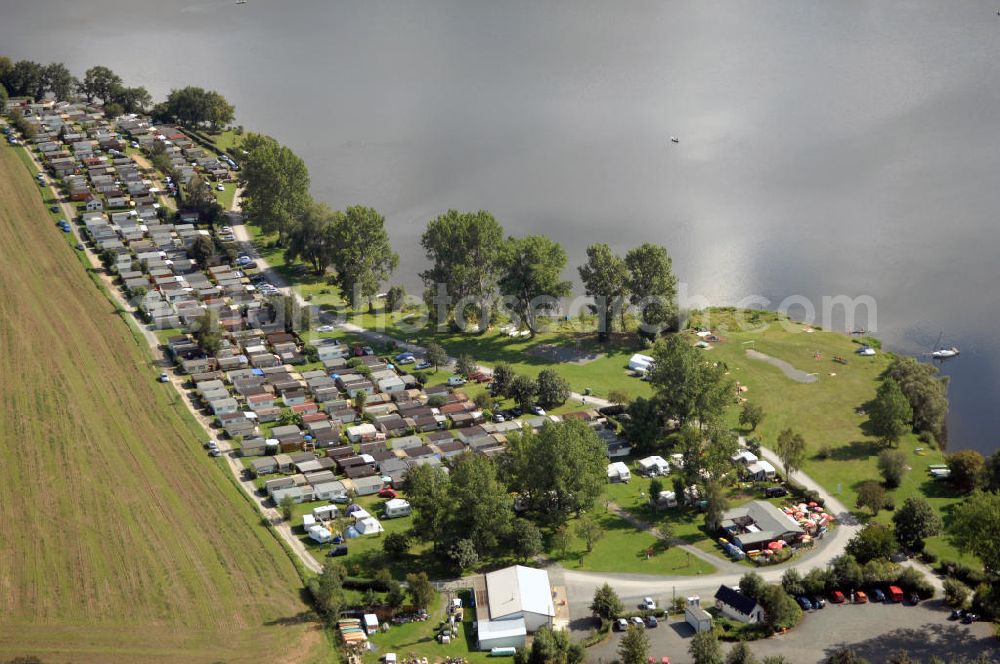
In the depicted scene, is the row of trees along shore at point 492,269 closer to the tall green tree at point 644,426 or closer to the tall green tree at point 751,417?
the tall green tree at point 751,417

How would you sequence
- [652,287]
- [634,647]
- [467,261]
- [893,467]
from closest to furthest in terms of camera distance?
[634,647] < [893,467] < [652,287] < [467,261]

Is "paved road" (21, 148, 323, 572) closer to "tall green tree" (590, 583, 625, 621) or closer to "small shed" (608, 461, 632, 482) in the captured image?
"tall green tree" (590, 583, 625, 621)

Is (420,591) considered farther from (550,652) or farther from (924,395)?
(924,395)

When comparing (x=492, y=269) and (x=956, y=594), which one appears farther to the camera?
(x=492, y=269)

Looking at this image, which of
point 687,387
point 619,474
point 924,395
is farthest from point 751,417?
point 924,395

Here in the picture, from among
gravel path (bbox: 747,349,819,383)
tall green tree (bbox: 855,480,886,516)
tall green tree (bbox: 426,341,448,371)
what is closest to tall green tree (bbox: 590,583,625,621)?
tall green tree (bbox: 855,480,886,516)

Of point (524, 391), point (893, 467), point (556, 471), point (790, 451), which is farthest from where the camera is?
point (524, 391)

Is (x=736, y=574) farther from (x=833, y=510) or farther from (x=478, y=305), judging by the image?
(x=478, y=305)
